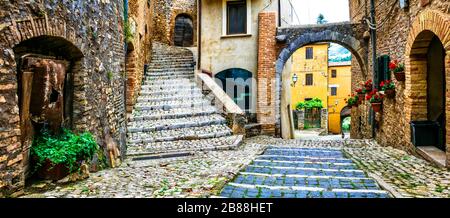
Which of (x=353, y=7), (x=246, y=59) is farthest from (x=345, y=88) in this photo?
(x=246, y=59)

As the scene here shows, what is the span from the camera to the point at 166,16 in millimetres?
19875

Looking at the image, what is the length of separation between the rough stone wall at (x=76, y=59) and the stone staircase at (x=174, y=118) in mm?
1033

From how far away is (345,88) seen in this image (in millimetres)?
31906

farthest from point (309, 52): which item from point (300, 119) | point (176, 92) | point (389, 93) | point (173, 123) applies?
point (173, 123)

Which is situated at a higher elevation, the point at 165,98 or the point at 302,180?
the point at 165,98

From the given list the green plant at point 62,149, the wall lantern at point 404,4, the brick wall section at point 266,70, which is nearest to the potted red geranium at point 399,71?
the wall lantern at point 404,4

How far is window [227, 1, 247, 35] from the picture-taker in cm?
1223

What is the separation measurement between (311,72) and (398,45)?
2436cm

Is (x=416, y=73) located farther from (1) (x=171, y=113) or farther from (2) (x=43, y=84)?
(2) (x=43, y=84)

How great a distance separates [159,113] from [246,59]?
4.24m

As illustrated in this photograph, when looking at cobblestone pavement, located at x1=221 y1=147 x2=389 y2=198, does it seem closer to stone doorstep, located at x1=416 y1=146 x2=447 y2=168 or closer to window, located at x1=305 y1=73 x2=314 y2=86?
stone doorstep, located at x1=416 y1=146 x2=447 y2=168

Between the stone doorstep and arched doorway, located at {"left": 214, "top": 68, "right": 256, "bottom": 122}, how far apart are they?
6497 mm

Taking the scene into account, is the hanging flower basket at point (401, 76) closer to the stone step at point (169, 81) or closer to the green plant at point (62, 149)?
the green plant at point (62, 149)
